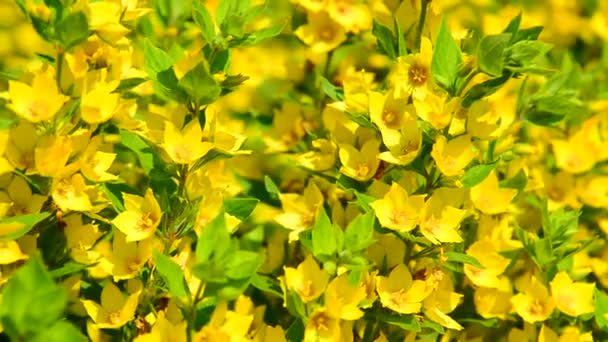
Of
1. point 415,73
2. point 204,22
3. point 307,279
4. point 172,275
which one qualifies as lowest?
point 307,279

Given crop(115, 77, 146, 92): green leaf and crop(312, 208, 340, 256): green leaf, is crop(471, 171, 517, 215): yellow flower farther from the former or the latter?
crop(115, 77, 146, 92): green leaf

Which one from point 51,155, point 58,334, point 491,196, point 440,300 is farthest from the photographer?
point 491,196

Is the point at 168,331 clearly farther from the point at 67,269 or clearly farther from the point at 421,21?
the point at 421,21

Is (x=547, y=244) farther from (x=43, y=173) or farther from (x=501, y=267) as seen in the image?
(x=43, y=173)

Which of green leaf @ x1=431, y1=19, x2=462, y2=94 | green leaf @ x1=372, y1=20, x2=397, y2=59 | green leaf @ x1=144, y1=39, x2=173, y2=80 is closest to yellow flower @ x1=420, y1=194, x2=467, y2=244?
green leaf @ x1=431, y1=19, x2=462, y2=94

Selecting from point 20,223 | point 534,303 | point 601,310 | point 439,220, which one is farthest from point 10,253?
point 601,310

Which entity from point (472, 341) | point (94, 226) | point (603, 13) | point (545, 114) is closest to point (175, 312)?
point (94, 226)
